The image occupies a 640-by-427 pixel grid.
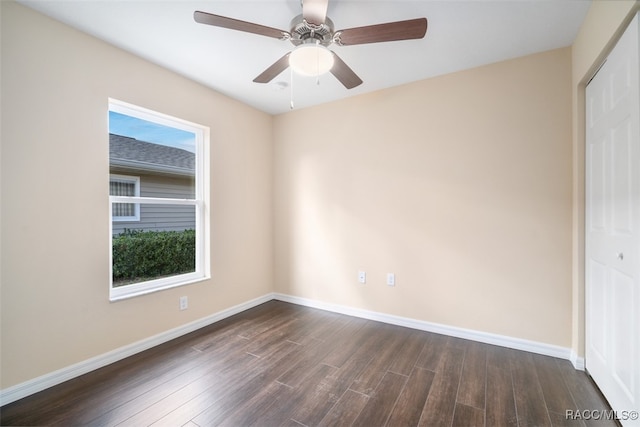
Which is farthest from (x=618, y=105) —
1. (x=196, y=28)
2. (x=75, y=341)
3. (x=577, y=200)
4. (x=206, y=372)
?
(x=75, y=341)

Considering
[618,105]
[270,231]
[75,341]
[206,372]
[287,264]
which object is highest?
[618,105]

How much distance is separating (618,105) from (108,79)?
350 cm

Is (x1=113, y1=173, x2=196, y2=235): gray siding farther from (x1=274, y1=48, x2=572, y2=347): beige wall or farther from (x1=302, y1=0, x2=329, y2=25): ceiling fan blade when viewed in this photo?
(x1=302, y1=0, x2=329, y2=25): ceiling fan blade

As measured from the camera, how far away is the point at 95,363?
80.3 inches

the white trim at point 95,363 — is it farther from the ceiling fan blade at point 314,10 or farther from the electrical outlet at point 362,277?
the ceiling fan blade at point 314,10

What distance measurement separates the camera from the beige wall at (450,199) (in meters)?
2.22

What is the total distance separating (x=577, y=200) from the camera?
206cm

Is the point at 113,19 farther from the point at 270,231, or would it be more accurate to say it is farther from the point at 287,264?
the point at 287,264

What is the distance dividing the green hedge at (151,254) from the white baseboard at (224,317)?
1.84 feet

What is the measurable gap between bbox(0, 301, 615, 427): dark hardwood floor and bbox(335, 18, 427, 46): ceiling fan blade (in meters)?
2.23

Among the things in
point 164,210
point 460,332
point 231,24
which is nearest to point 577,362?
point 460,332

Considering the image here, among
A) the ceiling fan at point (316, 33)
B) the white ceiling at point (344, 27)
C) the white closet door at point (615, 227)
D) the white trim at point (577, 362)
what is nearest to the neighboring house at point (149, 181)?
the white ceiling at point (344, 27)

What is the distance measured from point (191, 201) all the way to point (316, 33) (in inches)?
80.1

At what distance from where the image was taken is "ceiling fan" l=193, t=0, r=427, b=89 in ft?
4.84
